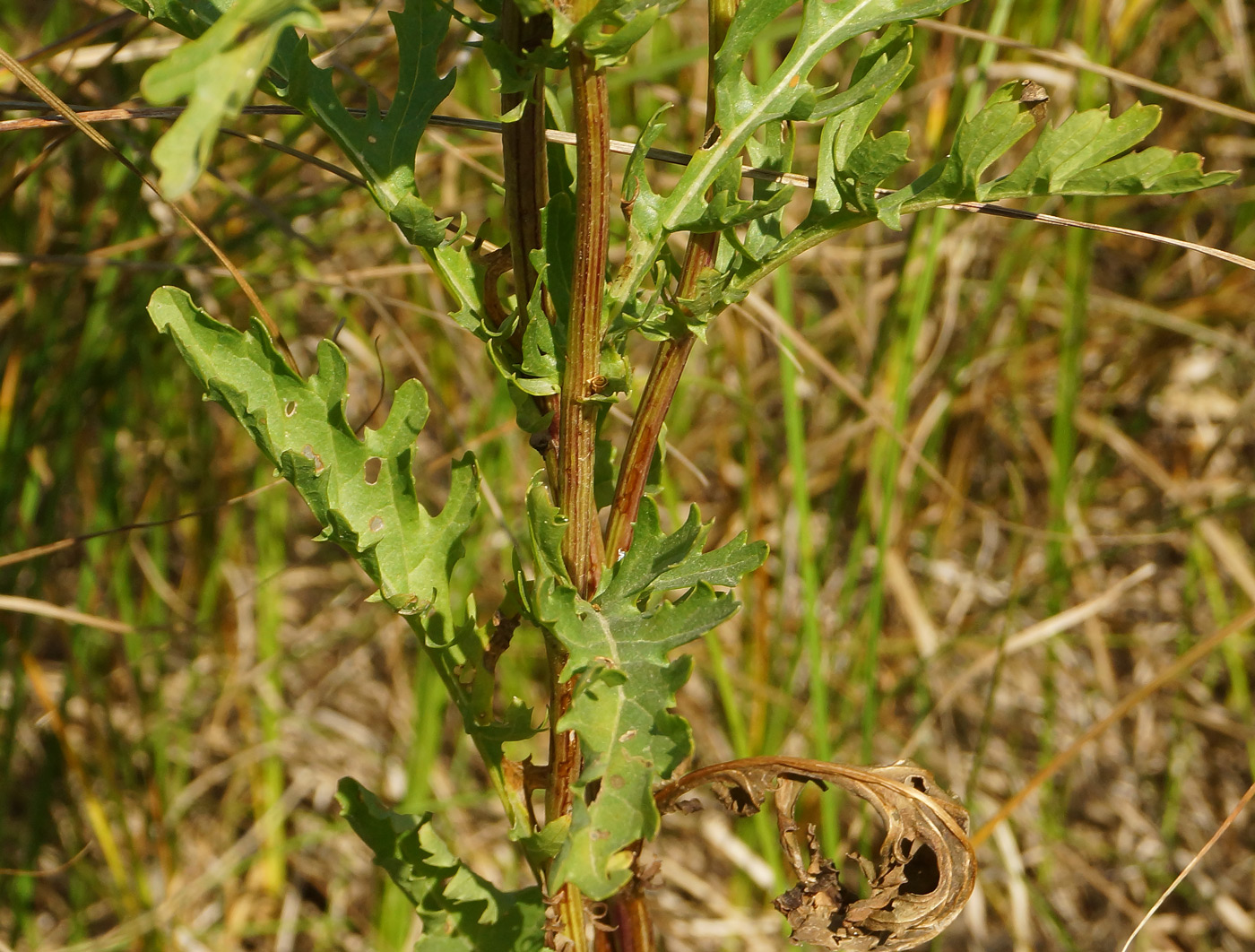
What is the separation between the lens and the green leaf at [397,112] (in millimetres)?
653

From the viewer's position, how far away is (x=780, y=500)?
201cm

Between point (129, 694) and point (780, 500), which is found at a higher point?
point (780, 500)

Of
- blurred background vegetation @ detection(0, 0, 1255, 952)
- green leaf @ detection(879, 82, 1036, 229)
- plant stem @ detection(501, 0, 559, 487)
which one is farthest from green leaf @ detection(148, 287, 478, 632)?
blurred background vegetation @ detection(0, 0, 1255, 952)

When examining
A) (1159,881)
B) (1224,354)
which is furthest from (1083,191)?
(1224,354)

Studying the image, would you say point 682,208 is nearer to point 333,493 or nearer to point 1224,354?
point 333,493

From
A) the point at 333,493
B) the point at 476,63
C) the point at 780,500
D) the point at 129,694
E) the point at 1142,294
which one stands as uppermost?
the point at 476,63

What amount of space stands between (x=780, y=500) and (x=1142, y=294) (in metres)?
1.07

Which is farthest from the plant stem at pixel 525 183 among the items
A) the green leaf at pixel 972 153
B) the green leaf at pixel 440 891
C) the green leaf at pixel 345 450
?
the green leaf at pixel 440 891

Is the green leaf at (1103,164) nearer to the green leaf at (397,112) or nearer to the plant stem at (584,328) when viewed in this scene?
the plant stem at (584,328)

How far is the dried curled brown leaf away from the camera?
0.72 meters

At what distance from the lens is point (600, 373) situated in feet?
2.13

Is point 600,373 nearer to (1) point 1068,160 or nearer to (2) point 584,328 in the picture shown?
(2) point 584,328

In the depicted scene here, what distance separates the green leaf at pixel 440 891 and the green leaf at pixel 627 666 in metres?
0.18

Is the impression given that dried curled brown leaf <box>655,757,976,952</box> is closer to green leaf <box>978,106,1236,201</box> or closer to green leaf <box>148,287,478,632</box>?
green leaf <box>148,287,478,632</box>
